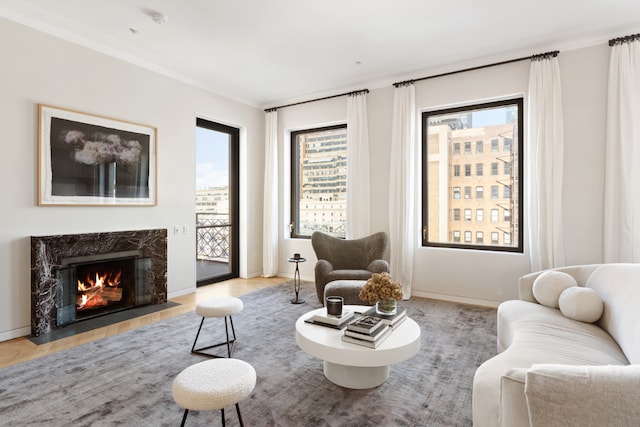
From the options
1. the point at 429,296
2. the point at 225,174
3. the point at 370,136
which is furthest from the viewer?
the point at 225,174

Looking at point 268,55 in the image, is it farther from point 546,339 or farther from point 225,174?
point 546,339

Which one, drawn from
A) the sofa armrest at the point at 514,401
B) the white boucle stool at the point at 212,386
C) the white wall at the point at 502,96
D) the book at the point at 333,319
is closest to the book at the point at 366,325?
the book at the point at 333,319

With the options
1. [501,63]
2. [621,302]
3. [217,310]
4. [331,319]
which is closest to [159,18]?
[217,310]

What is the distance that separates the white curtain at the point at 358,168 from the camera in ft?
16.7

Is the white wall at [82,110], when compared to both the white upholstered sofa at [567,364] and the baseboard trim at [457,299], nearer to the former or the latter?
the baseboard trim at [457,299]

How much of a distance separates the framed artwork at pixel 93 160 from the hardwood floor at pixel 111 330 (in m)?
1.38

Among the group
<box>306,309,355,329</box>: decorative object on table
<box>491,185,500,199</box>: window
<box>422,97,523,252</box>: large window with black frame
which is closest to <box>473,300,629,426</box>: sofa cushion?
<box>306,309,355,329</box>: decorative object on table

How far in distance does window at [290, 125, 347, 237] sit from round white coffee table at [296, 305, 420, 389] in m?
3.36

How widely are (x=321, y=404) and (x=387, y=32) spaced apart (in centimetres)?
366

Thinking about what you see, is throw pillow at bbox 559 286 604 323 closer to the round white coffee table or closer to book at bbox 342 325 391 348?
the round white coffee table

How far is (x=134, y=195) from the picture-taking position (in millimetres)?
4199

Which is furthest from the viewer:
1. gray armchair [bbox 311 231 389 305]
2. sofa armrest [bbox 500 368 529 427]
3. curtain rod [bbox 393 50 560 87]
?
gray armchair [bbox 311 231 389 305]

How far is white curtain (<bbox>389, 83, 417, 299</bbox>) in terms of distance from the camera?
4668mm

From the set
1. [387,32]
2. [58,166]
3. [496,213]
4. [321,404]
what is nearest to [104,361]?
[321,404]
